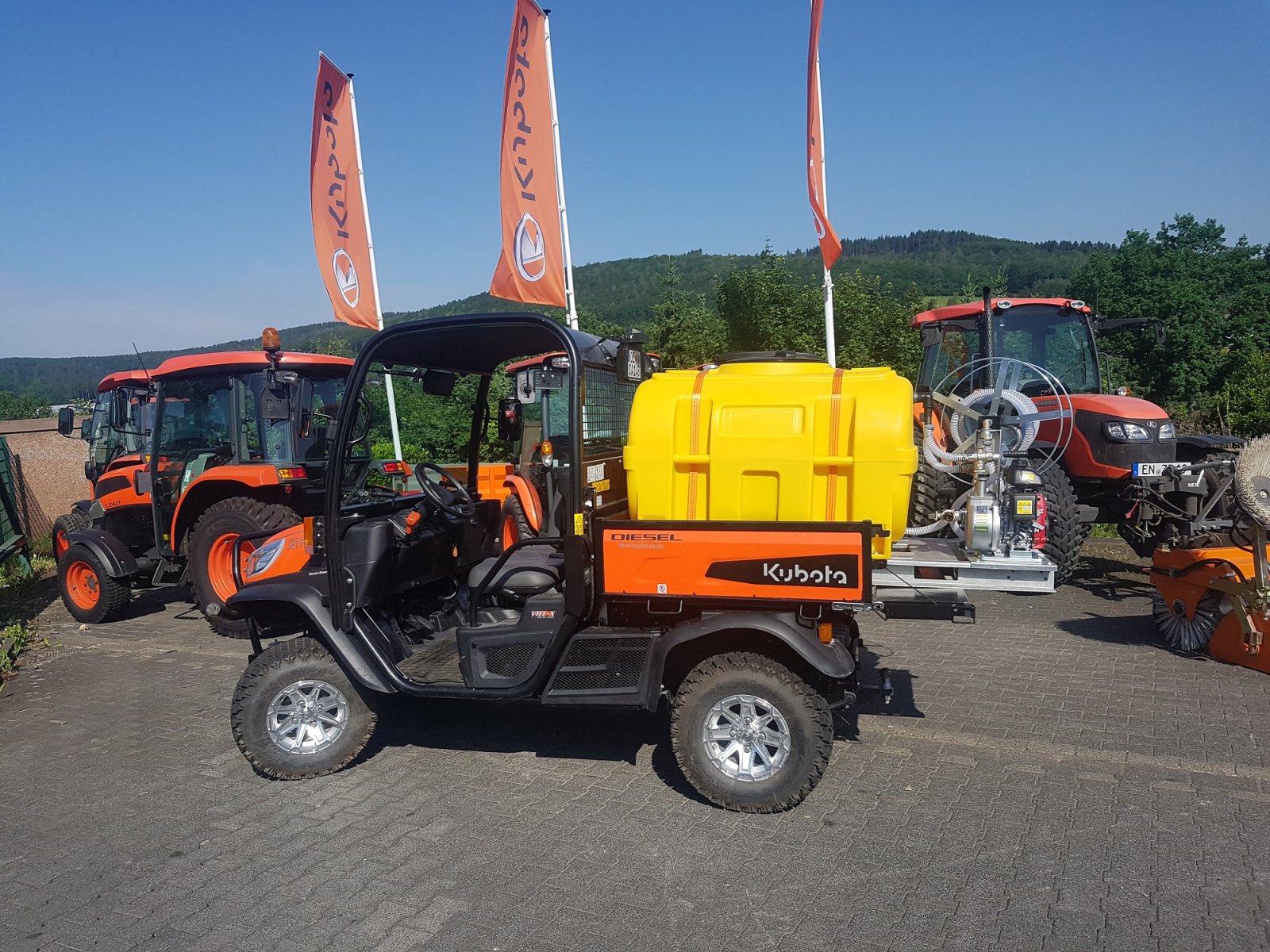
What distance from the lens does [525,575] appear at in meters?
4.43

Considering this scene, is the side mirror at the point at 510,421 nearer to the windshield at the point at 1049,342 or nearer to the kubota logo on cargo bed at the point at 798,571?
the windshield at the point at 1049,342

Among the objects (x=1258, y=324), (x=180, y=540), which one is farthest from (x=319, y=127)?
(x=1258, y=324)

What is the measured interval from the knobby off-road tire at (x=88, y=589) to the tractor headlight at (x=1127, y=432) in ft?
31.8

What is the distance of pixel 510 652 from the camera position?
4.27 m

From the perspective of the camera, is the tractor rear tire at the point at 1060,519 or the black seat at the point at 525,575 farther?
the tractor rear tire at the point at 1060,519

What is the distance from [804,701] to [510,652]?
1433mm

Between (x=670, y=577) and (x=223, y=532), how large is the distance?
17.7 feet

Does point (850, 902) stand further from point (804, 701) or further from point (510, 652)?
point (510, 652)

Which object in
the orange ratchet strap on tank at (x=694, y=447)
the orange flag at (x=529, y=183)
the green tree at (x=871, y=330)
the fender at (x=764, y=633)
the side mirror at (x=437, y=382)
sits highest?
the orange flag at (x=529, y=183)

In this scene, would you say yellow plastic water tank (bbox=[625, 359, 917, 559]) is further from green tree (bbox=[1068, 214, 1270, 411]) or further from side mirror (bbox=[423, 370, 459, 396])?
green tree (bbox=[1068, 214, 1270, 411])

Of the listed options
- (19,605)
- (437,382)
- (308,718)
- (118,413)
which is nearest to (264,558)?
(308,718)

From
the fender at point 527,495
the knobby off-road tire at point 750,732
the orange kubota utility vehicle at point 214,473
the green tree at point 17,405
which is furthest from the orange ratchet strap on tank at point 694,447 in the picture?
the green tree at point 17,405

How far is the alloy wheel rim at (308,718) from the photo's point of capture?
14.8ft

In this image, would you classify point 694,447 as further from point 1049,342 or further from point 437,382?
point 1049,342
